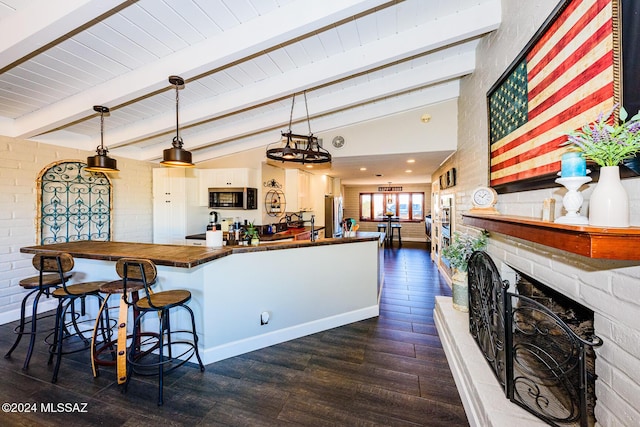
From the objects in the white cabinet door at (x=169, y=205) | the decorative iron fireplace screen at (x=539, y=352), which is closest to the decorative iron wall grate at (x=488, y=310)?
the decorative iron fireplace screen at (x=539, y=352)

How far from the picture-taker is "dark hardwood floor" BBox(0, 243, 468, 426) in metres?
1.73

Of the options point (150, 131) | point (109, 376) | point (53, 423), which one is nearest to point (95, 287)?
point (109, 376)

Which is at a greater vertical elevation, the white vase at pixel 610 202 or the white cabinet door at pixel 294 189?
the white cabinet door at pixel 294 189

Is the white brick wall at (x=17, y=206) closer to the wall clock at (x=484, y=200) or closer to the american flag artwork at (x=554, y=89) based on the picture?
the wall clock at (x=484, y=200)

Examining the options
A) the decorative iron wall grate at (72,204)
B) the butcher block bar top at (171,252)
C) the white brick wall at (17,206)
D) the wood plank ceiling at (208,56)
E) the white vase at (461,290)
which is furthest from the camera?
the decorative iron wall grate at (72,204)

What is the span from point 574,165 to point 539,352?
1.24 metres

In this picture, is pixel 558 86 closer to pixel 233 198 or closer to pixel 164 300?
pixel 164 300

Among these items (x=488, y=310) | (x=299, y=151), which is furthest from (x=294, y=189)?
(x=488, y=310)

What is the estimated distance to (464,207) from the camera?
339cm

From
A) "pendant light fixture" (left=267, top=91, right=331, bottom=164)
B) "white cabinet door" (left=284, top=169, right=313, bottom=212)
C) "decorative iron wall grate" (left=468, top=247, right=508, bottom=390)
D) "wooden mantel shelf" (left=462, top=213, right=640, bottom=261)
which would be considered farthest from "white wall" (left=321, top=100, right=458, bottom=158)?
"wooden mantel shelf" (left=462, top=213, right=640, bottom=261)

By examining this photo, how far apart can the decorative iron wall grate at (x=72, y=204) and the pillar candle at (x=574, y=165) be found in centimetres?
515

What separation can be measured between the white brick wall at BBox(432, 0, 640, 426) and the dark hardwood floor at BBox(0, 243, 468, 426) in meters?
0.95

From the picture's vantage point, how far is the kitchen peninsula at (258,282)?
2.31 meters

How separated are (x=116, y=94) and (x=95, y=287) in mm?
1774
